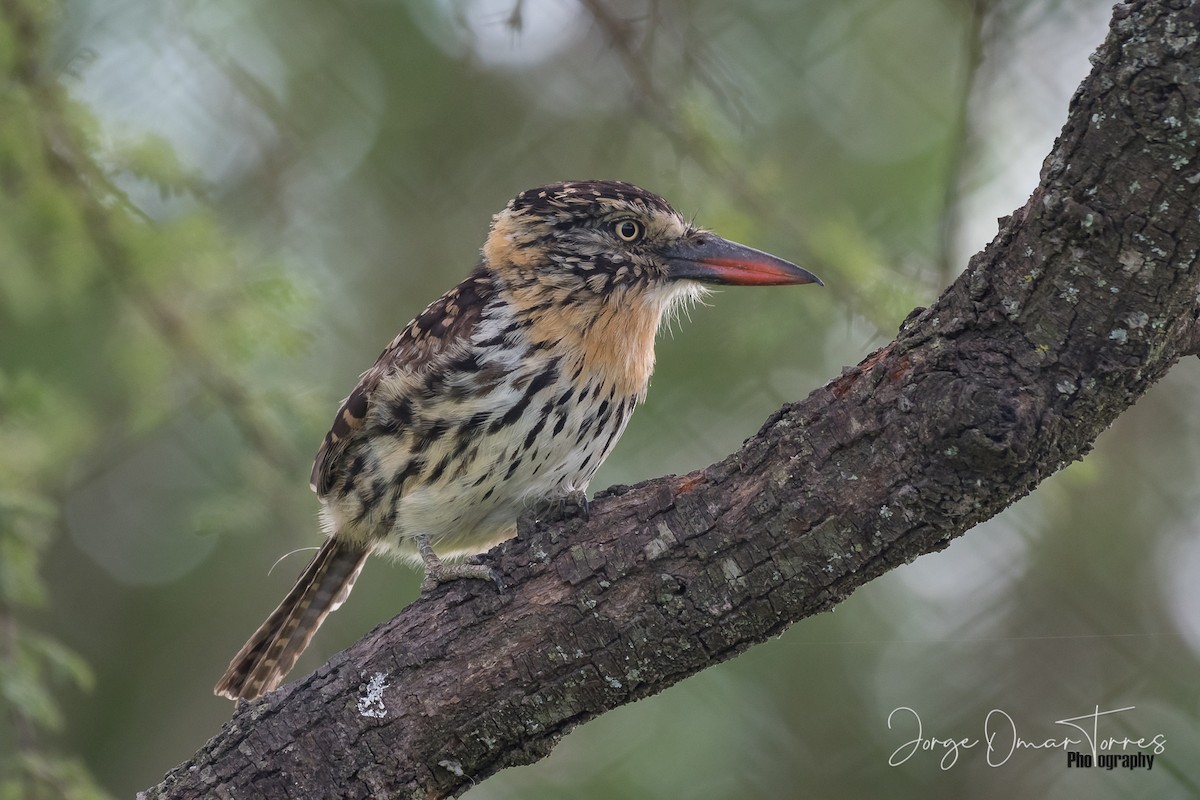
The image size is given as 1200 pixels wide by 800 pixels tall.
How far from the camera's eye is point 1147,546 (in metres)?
5.01

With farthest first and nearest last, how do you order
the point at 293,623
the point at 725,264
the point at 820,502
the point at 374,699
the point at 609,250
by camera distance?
the point at 293,623 < the point at 609,250 < the point at 725,264 < the point at 374,699 < the point at 820,502

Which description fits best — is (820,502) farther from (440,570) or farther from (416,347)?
(416,347)

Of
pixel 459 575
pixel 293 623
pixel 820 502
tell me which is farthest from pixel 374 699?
pixel 293 623

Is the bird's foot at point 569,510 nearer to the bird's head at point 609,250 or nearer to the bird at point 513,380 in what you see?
the bird at point 513,380

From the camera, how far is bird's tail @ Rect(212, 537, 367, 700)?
3736mm

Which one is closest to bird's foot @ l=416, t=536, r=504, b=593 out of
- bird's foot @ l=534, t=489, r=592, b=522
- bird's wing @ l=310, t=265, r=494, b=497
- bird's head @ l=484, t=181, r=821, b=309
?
bird's foot @ l=534, t=489, r=592, b=522

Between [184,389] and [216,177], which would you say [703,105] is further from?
[216,177]

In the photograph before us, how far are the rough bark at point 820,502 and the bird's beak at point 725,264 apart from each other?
94cm

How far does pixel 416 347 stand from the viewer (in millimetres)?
3426

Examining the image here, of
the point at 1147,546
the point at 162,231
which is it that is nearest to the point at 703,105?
the point at 162,231

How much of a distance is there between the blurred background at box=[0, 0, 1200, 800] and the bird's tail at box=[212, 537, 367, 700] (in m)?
0.29

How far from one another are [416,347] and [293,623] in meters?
1.02

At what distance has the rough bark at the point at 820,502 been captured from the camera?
1.93 m

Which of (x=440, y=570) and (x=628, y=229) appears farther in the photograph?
(x=628, y=229)
